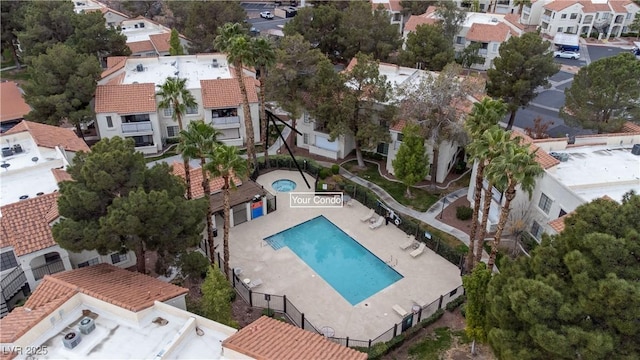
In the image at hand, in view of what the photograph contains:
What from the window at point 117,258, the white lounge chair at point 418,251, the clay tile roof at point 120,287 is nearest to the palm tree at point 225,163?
the clay tile roof at point 120,287

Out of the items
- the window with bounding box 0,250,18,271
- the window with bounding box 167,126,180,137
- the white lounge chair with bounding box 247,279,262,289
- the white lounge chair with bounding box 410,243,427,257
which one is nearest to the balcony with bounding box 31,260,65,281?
the window with bounding box 0,250,18,271

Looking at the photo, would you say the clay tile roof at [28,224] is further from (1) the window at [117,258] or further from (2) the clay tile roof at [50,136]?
(2) the clay tile roof at [50,136]

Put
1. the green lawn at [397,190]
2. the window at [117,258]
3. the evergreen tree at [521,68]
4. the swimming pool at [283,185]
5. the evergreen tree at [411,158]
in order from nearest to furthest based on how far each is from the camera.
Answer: the window at [117,258] < the evergreen tree at [411,158] < the green lawn at [397,190] < the swimming pool at [283,185] < the evergreen tree at [521,68]

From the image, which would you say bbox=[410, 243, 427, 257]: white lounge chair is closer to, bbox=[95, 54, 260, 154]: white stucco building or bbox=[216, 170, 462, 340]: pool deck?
bbox=[216, 170, 462, 340]: pool deck

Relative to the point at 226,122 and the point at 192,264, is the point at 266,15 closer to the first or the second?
the point at 226,122

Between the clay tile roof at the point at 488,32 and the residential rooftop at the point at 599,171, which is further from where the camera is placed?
the clay tile roof at the point at 488,32

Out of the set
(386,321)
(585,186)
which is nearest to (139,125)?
(386,321)
